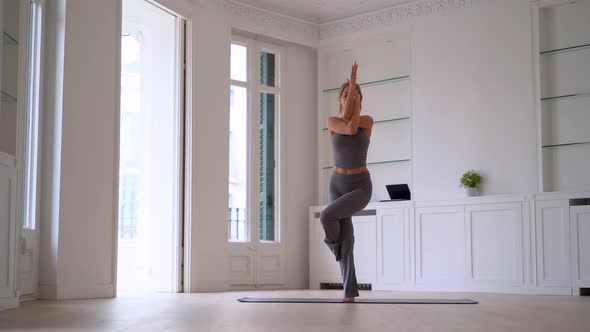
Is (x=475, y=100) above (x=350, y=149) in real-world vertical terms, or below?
above

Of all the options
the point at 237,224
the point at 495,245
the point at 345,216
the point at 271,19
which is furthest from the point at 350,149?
the point at 271,19

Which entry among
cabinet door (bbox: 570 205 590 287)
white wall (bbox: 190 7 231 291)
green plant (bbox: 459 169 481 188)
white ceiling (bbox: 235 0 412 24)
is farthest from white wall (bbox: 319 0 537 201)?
white wall (bbox: 190 7 231 291)

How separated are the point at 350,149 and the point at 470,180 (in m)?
2.54

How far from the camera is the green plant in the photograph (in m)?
7.21

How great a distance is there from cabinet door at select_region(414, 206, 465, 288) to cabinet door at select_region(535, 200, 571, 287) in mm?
761

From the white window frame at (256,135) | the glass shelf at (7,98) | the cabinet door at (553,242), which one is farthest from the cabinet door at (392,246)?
the glass shelf at (7,98)

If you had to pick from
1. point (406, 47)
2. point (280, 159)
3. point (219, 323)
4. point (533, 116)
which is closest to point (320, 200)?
point (280, 159)

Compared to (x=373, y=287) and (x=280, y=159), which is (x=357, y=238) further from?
(x=280, y=159)

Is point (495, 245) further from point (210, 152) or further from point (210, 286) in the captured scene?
point (210, 152)

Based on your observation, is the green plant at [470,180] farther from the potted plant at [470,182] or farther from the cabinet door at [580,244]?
the cabinet door at [580,244]

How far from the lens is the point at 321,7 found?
8.22 meters

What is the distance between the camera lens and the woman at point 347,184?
4973 mm

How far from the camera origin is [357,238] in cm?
788

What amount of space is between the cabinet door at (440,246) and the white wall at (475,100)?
1.14ft
